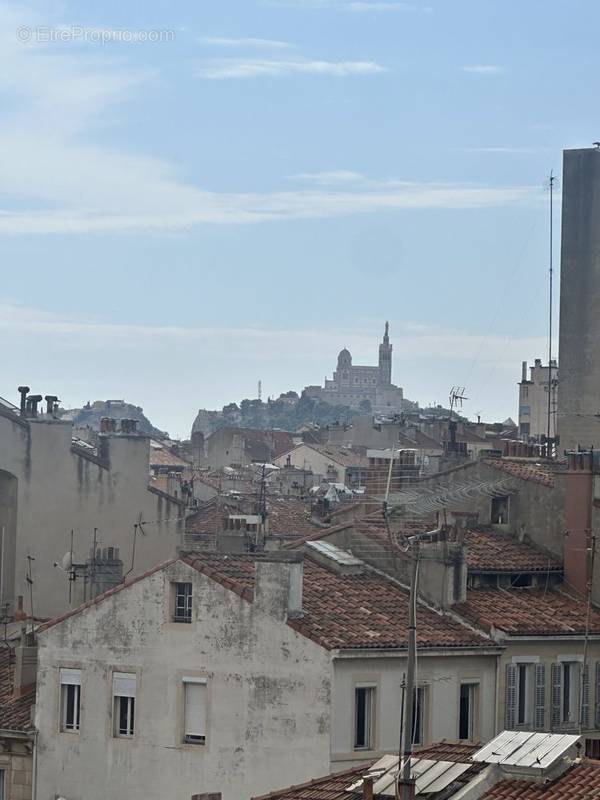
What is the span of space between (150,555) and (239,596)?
2043 cm

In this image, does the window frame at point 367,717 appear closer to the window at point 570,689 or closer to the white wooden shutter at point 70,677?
the window at point 570,689

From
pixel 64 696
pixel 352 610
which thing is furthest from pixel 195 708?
pixel 352 610

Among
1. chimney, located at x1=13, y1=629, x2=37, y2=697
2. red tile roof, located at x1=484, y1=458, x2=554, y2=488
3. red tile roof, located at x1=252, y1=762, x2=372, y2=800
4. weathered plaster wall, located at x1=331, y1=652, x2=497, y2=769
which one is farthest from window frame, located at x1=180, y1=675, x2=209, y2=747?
red tile roof, located at x1=484, y1=458, x2=554, y2=488

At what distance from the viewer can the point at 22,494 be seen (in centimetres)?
5788

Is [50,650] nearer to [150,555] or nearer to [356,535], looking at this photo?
[356,535]

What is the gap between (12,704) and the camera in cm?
4212

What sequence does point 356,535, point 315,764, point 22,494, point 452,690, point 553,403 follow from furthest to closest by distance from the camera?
point 553,403
point 22,494
point 356,535
point 452,690
point 315,764

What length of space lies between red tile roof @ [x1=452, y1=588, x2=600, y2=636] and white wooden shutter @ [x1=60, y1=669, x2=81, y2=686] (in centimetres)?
654

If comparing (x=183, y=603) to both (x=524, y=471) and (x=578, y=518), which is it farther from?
(x=524, y=471)

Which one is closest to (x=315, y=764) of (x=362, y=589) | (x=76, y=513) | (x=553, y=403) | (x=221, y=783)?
(x=221, y=783)

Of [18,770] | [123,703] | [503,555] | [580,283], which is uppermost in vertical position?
[580,283]

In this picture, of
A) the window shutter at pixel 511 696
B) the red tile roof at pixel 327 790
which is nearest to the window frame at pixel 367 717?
the window shutter at pixel 511 696

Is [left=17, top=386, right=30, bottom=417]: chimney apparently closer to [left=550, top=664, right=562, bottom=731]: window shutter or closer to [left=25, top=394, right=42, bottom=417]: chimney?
[left=25, top=394, right=42, bottom=417]: chimney

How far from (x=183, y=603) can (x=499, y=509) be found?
983cm
